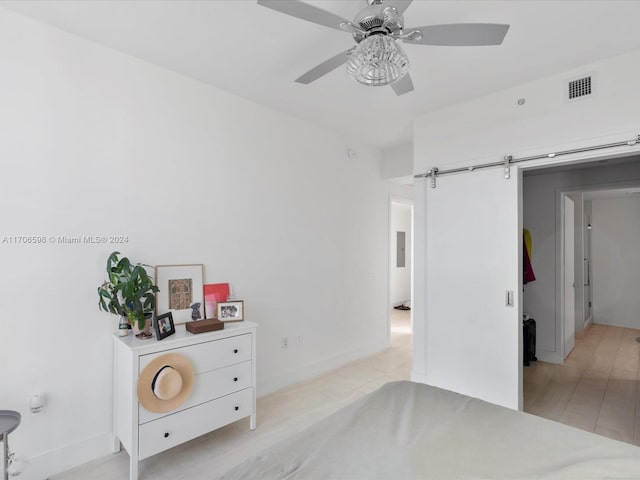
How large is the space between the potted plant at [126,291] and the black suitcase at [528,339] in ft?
13.4

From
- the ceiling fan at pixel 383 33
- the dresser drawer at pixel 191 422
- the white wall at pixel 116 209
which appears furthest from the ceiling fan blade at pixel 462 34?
the dresser drawer at pixel 191 422

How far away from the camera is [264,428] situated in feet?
8.61

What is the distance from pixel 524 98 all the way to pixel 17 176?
3.70m

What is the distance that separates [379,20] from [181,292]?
7.40 feet

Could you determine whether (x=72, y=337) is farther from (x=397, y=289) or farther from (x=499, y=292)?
(x=397, y=289)

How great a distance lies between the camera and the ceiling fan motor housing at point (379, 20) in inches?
57.9

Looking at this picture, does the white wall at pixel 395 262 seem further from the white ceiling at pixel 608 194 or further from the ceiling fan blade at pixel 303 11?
the ceiling fan blade at pixel 303 11

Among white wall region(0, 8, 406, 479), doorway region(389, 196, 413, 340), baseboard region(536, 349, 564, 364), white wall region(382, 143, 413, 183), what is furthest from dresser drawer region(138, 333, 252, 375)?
doorway region(389, 196, 413, 340)

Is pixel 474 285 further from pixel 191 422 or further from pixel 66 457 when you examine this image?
pixel 66 457

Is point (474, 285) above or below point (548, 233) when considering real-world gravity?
below

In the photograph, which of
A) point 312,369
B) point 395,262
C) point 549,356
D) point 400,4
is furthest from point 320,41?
point 395,262

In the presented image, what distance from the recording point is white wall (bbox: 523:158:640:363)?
408 centimetres

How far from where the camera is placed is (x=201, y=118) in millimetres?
2807

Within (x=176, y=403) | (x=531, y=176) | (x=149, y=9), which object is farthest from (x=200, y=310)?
(x=531, y=176)
